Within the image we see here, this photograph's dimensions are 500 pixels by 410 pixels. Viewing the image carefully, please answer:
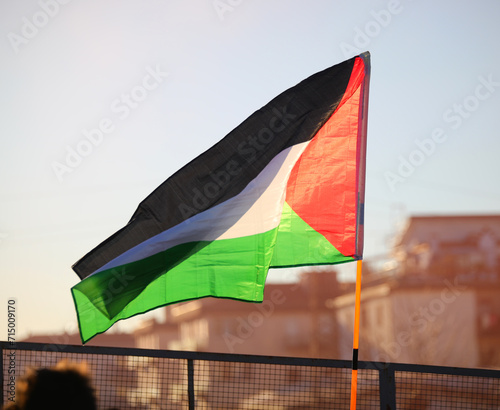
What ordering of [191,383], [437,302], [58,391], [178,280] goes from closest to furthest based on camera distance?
[58,391], [191,383], [178,280], [437,302]

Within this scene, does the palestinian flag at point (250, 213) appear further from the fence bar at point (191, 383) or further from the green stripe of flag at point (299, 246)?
the fence bar at point (191, 383)

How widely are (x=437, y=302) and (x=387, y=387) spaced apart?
193ft

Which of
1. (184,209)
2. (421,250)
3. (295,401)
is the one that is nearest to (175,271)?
(184,209)

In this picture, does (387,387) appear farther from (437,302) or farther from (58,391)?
(437,302)

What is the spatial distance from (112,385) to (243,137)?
2623 millimetres

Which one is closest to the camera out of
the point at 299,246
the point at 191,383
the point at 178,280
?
the point at 191,383

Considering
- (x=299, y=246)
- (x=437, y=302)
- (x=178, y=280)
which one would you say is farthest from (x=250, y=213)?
(x=437, y=302)

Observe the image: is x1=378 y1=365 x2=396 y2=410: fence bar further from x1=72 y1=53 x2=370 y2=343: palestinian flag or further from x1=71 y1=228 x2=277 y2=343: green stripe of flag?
x1=71 y1=228 x2=277 y2=343: green stripe of flag

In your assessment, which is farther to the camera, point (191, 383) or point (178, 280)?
point (178, 280)

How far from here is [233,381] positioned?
251 inches

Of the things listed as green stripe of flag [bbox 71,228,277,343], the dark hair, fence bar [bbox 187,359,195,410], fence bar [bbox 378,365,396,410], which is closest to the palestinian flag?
green stripe of flag [bbox 71,228,277,343]

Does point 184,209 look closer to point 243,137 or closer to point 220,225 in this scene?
point 220,225

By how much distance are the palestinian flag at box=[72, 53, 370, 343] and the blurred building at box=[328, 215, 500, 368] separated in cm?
5475

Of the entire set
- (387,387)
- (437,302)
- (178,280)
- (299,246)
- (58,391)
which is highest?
(299,246)
